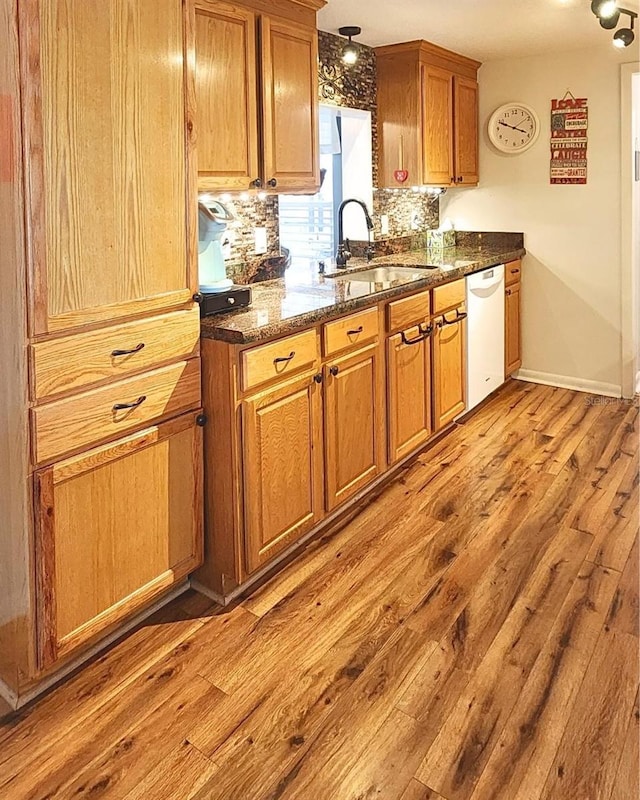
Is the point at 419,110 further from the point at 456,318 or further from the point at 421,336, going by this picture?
the point at 421,336

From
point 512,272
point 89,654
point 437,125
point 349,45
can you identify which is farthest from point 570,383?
point 89,654

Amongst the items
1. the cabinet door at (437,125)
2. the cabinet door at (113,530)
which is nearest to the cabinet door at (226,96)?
the cabinet door at (113,530)

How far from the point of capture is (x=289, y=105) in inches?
113

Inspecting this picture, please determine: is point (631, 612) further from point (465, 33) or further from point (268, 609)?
point (465, 33)

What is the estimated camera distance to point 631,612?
2.32 meters

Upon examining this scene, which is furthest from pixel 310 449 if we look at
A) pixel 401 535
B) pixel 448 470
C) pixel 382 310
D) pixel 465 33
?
pixel 465 33

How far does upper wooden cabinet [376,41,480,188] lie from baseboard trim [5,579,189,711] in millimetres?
2825

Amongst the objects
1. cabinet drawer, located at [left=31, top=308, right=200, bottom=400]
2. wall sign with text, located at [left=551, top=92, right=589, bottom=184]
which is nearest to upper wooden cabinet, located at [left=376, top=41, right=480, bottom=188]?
wall sign with text, located at [left=551, top=92, right=589, bottom=184]

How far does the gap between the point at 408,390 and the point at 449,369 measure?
0.52 meters

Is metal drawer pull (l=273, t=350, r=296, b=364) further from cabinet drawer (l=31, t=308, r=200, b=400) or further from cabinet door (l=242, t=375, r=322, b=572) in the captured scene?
cabinet drawer (l=31, t=308, r=200, b=400)

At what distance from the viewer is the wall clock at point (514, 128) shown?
15.1 ft

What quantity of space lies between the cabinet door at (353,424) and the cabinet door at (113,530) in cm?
65

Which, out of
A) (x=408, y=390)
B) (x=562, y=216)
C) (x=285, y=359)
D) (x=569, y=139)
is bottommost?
(x=408, y=390)

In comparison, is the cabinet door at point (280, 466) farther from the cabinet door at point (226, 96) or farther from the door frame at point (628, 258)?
the door frame at point (628, 258)
